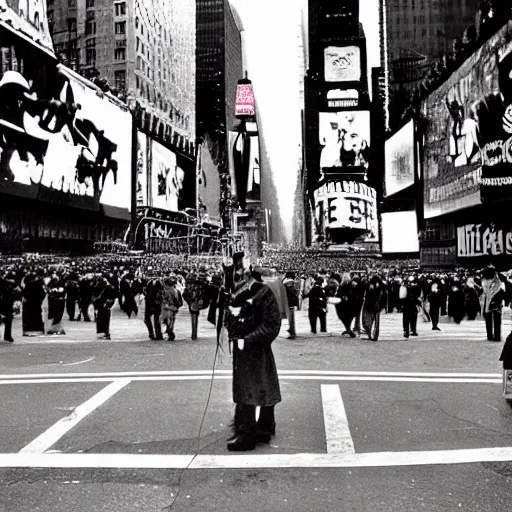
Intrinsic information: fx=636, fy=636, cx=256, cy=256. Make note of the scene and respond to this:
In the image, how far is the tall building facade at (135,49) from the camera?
48.4 meters

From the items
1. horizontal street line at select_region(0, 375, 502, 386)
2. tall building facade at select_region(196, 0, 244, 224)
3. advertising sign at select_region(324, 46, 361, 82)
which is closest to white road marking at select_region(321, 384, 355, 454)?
horizontal street line at select_region(0, 375, 502, 386)

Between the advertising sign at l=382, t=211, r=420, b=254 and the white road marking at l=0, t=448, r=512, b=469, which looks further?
the advertising sign at l=382, t=211, r=420, b=254

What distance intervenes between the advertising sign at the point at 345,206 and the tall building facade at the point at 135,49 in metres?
43.5

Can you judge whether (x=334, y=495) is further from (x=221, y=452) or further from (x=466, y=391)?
(x=466, y=391)

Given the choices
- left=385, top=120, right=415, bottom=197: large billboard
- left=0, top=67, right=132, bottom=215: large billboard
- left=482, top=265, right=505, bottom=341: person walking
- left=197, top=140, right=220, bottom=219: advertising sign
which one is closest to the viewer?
left=482, top=265, right=505, bottom=341: person walking

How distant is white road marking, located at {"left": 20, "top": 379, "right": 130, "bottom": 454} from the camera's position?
5578mm

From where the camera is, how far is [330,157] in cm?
11600

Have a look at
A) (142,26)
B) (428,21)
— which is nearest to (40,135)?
(142,26)

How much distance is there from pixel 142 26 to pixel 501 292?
4973cm

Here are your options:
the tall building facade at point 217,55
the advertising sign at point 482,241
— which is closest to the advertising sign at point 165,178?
the advertising sign at point 482,241

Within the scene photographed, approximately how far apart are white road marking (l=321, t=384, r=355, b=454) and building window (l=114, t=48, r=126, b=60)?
49515 millimetres

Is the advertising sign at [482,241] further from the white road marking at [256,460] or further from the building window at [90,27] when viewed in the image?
the white road marking at [256,460]

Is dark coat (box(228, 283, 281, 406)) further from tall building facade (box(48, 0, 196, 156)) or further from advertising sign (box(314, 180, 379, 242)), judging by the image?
advertising sign (box(314, 180, 379, 242))

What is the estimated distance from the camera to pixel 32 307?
14703 mm
